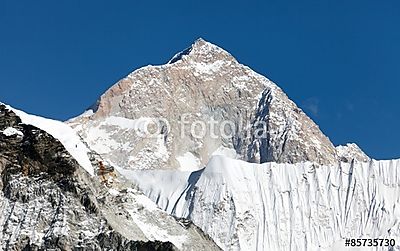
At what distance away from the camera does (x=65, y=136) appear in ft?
252

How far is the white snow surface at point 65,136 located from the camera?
7412 centimetres

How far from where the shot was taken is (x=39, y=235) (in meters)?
65.0

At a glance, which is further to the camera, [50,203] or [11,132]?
[11,132]

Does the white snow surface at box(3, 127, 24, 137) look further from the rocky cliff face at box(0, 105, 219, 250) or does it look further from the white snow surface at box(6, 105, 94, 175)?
the white snow surface at box(6, 105, 94, 175)

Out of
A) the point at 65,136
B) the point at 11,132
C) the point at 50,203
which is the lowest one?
the point at 50,203

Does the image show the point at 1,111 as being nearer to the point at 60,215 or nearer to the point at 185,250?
the point at 60,215

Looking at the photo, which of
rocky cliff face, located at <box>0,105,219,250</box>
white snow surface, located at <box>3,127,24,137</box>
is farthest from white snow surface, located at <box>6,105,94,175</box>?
white snow surface, located at <box>3,127,24,137</box>

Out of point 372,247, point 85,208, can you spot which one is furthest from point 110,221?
point 372,247

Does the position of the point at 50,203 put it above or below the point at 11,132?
below

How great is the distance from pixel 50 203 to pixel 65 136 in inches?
430

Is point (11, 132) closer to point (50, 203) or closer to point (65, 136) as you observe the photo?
point (50, 203)

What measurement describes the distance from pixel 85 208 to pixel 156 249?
4.56 meters

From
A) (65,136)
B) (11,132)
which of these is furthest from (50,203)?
(65,136)

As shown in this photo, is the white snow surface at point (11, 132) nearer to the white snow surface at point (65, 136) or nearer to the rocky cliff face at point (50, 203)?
the rocky cliff face at point (50, 203)
